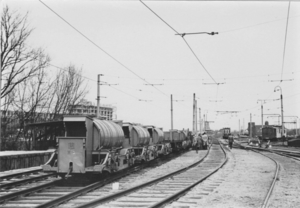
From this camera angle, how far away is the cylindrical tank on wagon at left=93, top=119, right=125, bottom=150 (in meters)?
14.4

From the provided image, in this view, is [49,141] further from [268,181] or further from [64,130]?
[268,181]

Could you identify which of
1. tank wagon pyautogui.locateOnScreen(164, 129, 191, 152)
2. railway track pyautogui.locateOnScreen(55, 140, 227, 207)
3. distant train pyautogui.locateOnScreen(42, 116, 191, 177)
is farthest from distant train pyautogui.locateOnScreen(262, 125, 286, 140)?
railway track pyautogui.locateOnScreen(55, 140, 227, 207)

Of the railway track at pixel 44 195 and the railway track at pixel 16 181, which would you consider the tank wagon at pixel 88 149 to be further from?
the railway track at pixel 16 181

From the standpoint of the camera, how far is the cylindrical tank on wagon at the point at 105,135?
14.4 meters

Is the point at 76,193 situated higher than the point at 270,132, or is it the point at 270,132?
the point at 270,132

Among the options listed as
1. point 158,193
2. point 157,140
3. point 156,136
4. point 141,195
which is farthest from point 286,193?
point 157,140

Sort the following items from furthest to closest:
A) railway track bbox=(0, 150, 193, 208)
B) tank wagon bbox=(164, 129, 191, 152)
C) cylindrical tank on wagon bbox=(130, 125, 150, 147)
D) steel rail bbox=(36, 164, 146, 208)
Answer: tank wagon bbox=(164, 129, 191, 152), cylindrical tank on wagon bbox=(130, 125, 150, 147), railway track bbox=(0, 150, 193, 208), steel rail bbox=(36, 164, 146, 208)

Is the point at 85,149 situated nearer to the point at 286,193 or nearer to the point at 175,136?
the point at 286,193

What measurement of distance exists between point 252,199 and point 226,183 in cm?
357

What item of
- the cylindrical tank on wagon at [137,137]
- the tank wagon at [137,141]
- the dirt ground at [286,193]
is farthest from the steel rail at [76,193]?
the dirt ground at [286,193]

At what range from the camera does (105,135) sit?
585 inches

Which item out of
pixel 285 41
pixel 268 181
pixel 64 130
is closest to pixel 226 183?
pixel 268 181

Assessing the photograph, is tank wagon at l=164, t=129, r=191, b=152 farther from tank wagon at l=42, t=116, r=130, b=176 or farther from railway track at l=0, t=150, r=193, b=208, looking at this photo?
railway track at l=0, t=150, r=193, b=208

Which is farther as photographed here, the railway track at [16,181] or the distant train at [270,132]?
the distant train at [270,132]
